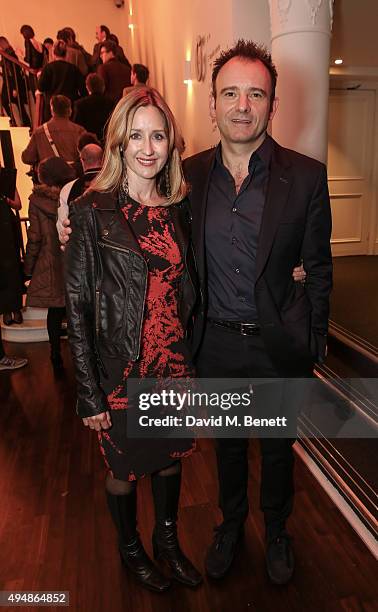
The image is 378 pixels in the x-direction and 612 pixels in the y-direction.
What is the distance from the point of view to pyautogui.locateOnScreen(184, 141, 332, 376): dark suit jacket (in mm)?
1521

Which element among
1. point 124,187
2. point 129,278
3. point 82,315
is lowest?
point 82,315

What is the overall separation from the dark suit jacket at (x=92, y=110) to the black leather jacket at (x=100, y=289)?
399 centimetres

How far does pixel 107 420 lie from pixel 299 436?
156cm

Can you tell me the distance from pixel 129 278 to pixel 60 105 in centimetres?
381

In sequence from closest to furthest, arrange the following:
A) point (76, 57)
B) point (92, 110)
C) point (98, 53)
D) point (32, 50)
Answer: point (92, 110), point (76, 57), point (98, 53), point (32, 50)

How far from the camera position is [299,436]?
2.71 m

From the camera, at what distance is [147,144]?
1.42 m

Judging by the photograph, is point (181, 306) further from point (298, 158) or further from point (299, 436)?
point (299, 436)

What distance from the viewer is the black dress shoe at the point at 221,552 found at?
70.2 inches

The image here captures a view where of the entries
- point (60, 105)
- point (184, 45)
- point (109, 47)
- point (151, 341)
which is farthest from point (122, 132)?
point (109, 47)

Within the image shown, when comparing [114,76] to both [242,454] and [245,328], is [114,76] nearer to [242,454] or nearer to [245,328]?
[245,328]

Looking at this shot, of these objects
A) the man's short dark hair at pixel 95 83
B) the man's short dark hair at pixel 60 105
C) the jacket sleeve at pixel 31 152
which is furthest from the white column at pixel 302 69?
the jacket sleeve at pixel 31 152

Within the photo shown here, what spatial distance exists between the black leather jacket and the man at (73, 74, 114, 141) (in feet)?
13.1

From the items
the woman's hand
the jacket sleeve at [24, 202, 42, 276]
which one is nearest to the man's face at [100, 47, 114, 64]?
the jacket sleeve at [24, 202, 42, 276]
